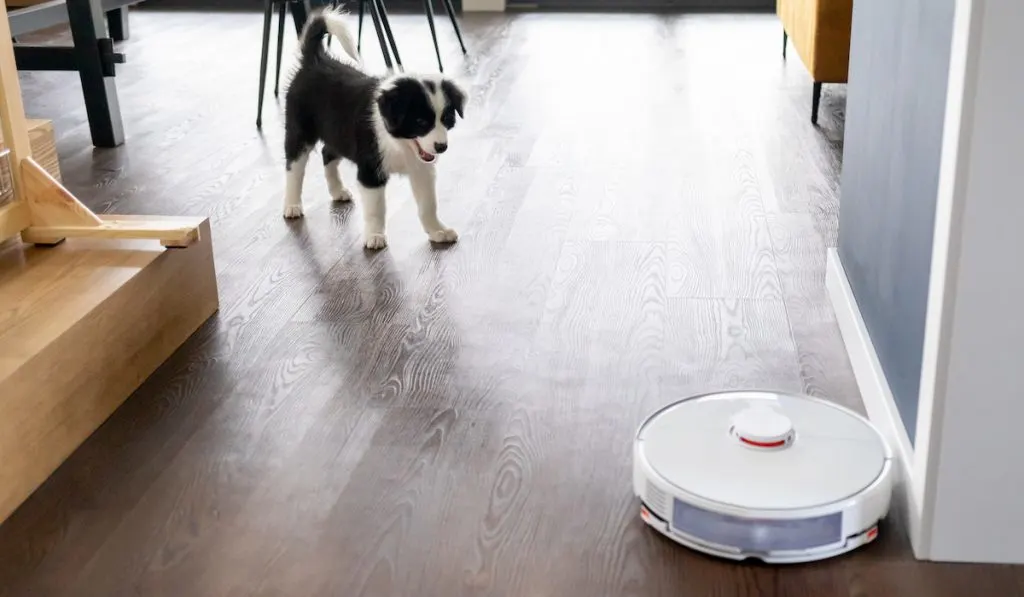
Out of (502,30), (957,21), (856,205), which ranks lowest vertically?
(502,30)

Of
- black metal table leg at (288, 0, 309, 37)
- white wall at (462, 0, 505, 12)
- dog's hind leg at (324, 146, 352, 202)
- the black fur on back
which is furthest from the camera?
white wall at (462, 0, 505, 12)

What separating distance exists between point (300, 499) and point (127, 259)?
65cm

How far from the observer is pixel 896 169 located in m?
1.64

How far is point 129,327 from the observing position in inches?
74.5

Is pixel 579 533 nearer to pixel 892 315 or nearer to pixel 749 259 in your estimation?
pixel 892 315

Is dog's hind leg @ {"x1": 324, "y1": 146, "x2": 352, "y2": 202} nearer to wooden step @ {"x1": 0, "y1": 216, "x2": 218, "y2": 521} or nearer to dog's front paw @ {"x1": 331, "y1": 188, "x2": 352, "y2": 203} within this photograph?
dog's front paw @ {"x1": 331, "y1": 188, "x2": 352, "y2": 203}

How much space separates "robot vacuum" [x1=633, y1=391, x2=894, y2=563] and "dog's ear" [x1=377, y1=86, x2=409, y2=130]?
1.05m

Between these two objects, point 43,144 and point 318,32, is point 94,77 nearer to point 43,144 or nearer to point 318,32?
point 318,32

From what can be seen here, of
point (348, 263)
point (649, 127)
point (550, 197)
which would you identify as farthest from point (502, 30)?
point (348, 263)

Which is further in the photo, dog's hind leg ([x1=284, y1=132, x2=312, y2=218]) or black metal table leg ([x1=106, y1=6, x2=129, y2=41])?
black metal table leg ([x1=106, y1=6, x2=129, y2=41])

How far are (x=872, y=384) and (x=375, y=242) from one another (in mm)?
1202

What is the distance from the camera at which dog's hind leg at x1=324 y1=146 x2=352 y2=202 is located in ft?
9.34

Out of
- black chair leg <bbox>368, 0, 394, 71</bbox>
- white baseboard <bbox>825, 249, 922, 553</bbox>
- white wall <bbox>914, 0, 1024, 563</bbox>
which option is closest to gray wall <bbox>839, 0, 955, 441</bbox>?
white baseboard <bbox>825, 249, 922, 553</bbox>

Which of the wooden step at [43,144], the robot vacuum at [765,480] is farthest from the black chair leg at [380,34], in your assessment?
the robot vacuum at [765,480]
